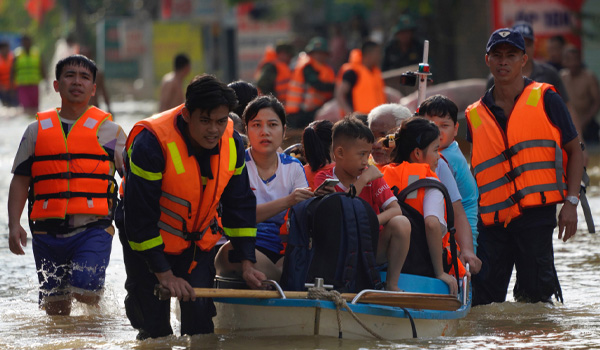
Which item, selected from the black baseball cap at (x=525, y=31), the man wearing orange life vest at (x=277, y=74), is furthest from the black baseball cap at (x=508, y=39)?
the man wearing orange life vest at (x=277, y=74)

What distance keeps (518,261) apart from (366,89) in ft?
25.8

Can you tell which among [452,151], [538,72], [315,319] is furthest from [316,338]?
[538,72]

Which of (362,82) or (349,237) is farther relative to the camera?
(362,82)

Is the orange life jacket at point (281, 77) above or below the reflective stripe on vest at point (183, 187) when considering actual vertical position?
above

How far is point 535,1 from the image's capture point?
19.1 m

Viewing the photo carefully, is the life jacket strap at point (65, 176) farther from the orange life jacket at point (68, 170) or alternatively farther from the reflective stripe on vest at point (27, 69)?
the reflective stripe on vest at point (27, 69)

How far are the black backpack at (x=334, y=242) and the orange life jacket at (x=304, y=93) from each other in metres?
10.9

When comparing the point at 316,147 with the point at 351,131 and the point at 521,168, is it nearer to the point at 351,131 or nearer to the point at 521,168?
the point at 351,131

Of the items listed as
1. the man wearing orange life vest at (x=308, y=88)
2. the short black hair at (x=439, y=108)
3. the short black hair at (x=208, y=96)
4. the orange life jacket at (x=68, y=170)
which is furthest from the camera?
the man wearing orange life vest at (x=308, y=88)

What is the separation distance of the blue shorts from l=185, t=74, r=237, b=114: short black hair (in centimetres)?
196

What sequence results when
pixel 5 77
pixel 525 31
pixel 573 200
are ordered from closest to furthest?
pixel 573 200 < pixel 525 31 < pixel 5 77

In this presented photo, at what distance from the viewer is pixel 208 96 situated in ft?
17.7

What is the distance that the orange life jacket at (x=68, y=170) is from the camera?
278 inches

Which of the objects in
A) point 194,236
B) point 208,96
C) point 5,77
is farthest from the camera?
point 5,77
